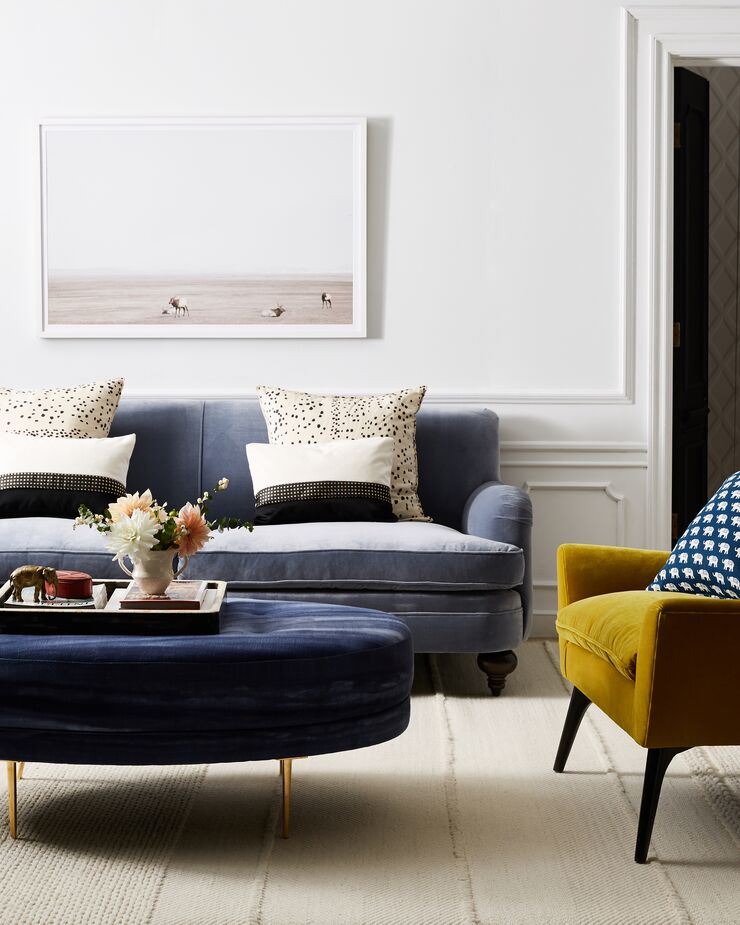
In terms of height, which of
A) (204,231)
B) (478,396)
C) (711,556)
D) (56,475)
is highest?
(204,231)

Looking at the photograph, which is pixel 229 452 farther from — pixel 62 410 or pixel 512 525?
pixel 512 525

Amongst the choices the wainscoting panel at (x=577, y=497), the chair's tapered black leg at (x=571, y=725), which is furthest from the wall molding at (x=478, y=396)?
the chair's tapered black leg at (x=571, y=725)

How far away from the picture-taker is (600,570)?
2.54 m

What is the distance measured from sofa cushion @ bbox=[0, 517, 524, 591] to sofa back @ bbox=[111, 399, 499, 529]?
0.69m

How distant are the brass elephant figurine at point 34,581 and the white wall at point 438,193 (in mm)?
1899

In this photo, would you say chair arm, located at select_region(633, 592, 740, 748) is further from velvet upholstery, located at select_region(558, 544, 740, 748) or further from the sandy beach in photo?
the sandy beach in photo

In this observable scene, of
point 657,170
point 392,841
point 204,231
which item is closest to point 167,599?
point 392,841

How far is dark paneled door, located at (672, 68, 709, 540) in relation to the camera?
4445mm

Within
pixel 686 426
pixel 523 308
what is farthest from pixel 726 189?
pixel 523 308

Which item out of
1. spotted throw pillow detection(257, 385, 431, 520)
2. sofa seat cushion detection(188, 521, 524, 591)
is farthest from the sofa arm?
spotted throw pillow detection(257, 385, 431, 520)

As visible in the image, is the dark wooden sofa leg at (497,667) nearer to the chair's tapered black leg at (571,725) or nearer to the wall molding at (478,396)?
the chair's tapered black leg at (571,725)

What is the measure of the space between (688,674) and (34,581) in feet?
4.36

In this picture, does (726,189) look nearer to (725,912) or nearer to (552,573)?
(552,573)

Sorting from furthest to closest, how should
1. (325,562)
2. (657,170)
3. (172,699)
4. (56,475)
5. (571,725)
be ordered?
(657,170) < (56,475) < (325,562) < (571,725) < (172,699)
